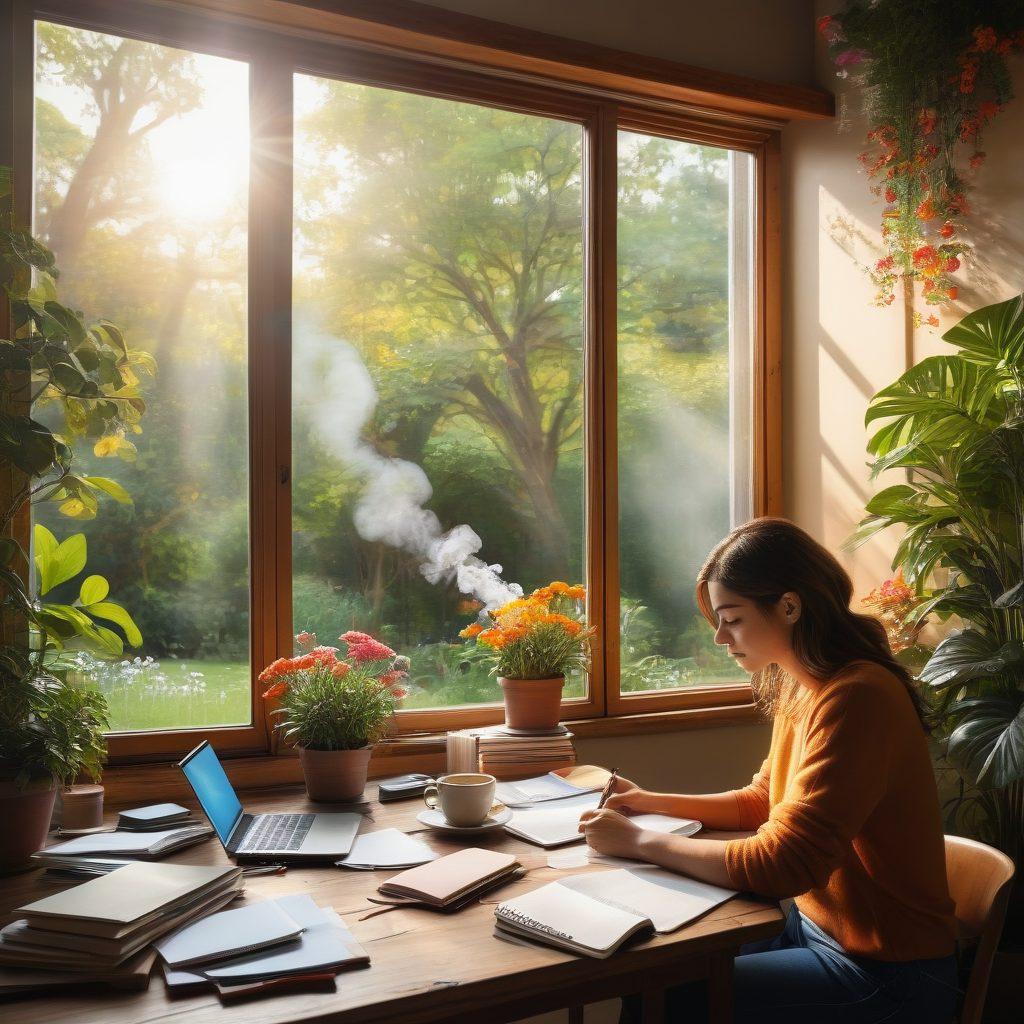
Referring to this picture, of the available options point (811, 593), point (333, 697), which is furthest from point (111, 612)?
point (811, 593)

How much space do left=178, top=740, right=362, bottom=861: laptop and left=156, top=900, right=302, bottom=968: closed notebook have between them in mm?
265

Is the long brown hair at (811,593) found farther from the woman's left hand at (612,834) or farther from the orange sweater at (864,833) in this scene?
the woman's left hand at (612,834)

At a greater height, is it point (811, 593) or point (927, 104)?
point (927, 104)

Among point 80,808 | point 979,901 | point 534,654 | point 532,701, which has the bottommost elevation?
point 979,901

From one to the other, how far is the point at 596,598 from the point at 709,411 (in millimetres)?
739

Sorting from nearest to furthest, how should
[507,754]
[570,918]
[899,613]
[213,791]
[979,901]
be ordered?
[570,918]
[979,901]
[213,791]
[507,754]
[899,613]

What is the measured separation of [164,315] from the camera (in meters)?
2.42

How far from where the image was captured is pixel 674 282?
123 inches

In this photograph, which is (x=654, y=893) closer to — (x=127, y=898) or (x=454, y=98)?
(x=127, y=898)

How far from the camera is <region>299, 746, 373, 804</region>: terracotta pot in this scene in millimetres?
2062

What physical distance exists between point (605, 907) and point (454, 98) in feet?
7.19

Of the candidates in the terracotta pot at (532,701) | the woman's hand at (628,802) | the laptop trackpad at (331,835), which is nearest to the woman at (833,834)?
the woman's hand at (628,802)

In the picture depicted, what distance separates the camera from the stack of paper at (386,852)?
1.68m

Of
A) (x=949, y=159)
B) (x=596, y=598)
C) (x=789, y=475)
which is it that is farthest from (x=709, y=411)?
(x=949, y=159)
